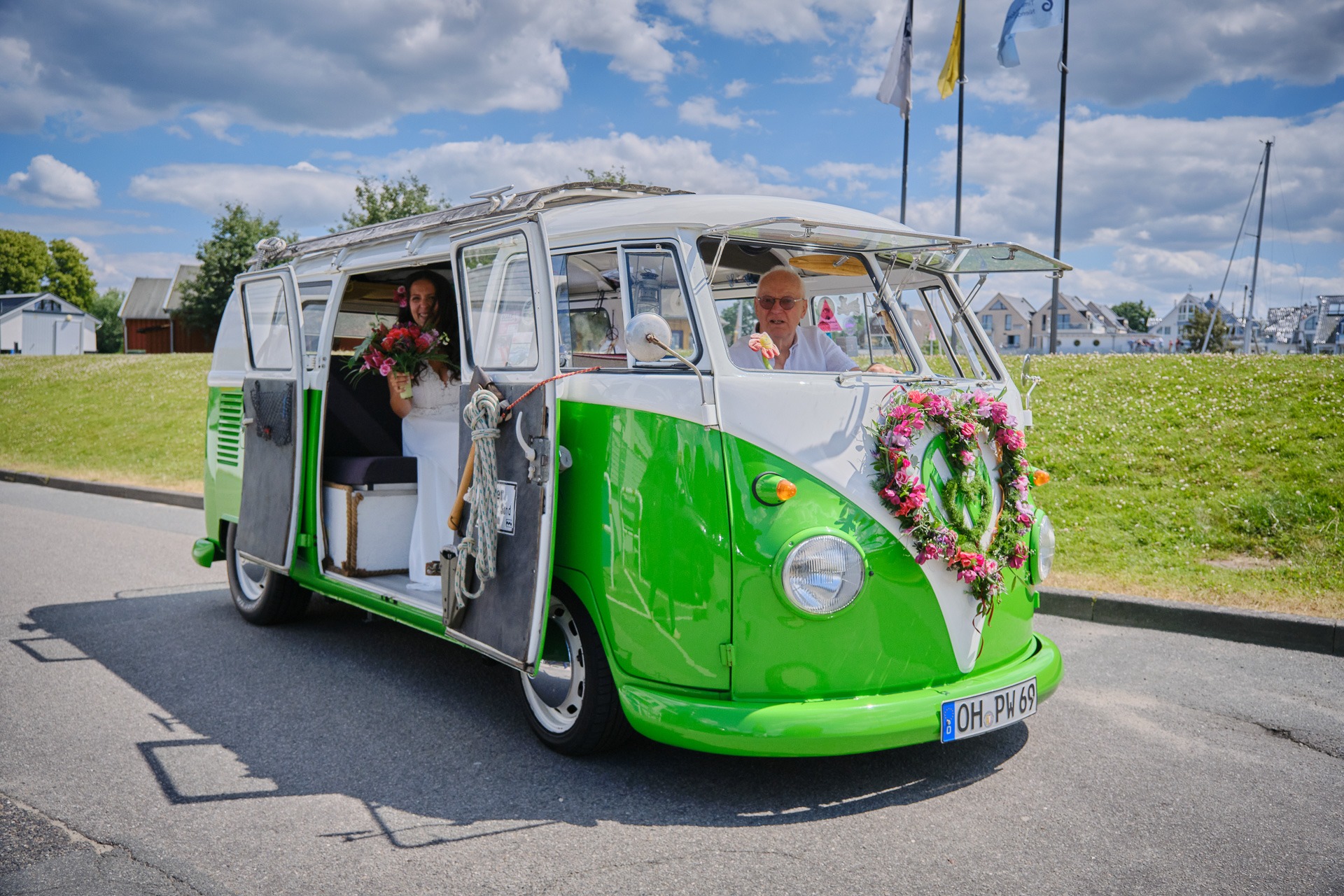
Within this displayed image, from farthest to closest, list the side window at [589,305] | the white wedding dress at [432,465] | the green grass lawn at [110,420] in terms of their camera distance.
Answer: the green grass lawn at [110,420] → the white wedding dress at [432,465] → the side window at [589,305]

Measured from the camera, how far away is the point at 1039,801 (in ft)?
12.0

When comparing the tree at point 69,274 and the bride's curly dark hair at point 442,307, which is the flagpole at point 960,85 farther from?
the tree at point 69,274

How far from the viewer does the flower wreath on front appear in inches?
143

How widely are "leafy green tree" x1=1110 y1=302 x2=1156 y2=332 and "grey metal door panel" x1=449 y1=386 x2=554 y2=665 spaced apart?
405 ft

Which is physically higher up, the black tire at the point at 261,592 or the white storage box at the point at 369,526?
the white storage box at the point at 369,526

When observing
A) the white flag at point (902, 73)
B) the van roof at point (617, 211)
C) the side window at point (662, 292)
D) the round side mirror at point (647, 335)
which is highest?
the white flag at point (902, 73)

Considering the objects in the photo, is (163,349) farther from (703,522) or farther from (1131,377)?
(703,522)

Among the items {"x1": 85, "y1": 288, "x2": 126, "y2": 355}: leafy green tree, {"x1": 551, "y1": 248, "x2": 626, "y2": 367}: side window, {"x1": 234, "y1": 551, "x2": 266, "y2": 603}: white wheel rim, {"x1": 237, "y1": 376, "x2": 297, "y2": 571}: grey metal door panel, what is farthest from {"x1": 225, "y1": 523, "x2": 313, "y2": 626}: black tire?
{"x1": 85, "y1": 288, "x2": 126, "y2": 355}: leafy green tree

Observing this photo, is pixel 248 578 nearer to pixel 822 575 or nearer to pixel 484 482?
pixel 484 482

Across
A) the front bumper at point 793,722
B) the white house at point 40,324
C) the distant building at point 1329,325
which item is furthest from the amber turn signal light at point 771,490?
the white house at point 40,324

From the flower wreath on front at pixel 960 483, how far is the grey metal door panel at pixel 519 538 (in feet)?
4.21

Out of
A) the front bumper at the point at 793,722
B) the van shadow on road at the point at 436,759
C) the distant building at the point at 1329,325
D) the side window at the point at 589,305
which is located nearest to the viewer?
the front bumper at the point at 793,722

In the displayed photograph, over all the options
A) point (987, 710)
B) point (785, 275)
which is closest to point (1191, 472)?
point (785, 275)

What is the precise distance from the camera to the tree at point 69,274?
86750 mm
